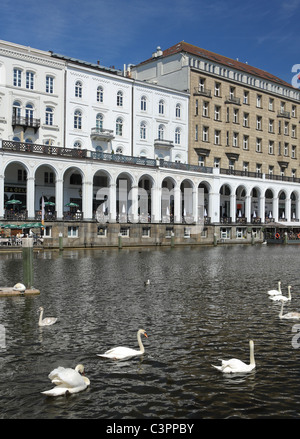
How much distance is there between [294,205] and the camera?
3656 inches

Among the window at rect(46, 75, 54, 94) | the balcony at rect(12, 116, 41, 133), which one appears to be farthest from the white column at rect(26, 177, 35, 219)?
the window at rect(46, 75, 54, 94)

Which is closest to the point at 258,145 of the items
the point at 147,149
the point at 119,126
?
the point at 147,149

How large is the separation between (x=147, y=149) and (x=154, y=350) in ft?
192

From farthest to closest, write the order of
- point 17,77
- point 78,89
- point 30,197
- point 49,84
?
1. point 78,89
2. point 49,84
3. point 17,77
4. point 30,197

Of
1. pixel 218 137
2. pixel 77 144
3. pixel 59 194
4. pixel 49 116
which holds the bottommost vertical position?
pixel 59 194

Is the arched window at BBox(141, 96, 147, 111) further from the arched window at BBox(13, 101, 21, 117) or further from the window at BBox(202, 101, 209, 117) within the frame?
the arched window at BBox(13, 101, 21, 117)

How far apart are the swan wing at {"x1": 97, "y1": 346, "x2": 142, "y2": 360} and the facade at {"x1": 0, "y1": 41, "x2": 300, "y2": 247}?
41.2 meters

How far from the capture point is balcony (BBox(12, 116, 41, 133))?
55.8 m

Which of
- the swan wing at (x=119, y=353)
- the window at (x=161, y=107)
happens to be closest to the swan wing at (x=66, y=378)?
the swan wing at (x=119, y=353)

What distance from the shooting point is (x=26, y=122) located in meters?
56.4

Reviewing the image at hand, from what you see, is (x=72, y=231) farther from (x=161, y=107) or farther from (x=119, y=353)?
(x=119, y=353)

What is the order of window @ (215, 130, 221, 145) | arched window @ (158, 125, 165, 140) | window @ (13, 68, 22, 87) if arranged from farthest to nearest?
window @ (215, 130, 221, 145) < arched window @ (158, 125, 165, 140) < window @ (13, 68, 22, 87)

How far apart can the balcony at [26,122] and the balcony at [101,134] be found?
25.5ft

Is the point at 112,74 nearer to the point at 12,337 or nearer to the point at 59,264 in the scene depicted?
the point at 59,264
